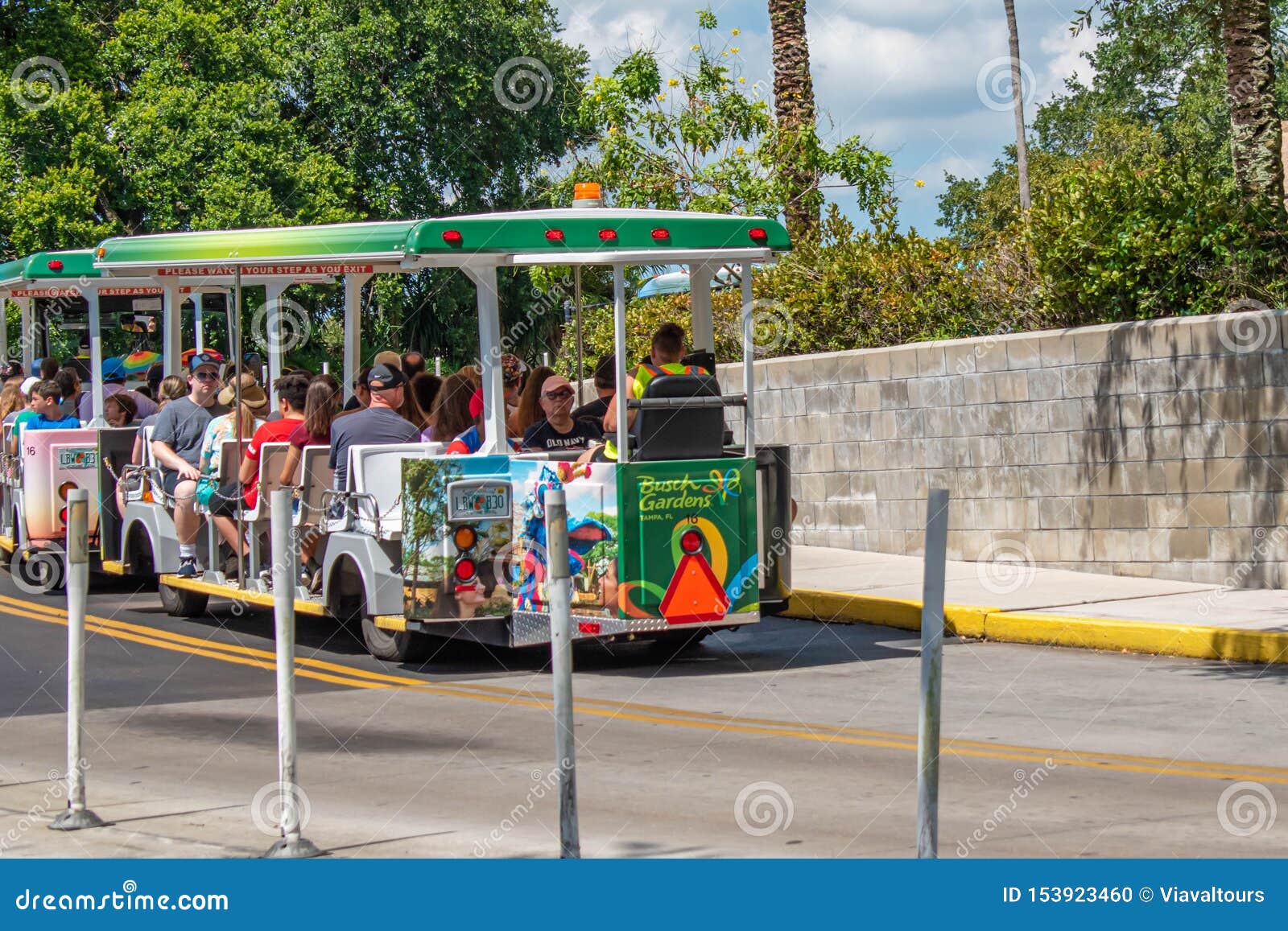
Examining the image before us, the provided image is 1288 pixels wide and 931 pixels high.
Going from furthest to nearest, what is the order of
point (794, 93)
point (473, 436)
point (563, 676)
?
1. point (794, 93)
2. point (473, 436)
3. point (563, 676)

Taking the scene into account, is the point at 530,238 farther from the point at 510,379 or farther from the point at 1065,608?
the point at 1065,608

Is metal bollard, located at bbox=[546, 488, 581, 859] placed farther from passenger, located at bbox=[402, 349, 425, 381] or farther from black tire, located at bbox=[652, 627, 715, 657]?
passenger, located at bbox=[402, 349, 425, 381]

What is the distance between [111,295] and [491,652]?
733 cm

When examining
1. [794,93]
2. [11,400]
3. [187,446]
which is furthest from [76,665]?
[794,93]

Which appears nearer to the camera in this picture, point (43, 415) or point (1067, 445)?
point (1067, 445)

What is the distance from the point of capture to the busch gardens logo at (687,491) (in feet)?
34.9

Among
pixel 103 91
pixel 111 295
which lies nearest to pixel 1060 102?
pixel 103 91

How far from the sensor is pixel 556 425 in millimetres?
11680

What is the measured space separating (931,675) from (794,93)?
16.7 metres

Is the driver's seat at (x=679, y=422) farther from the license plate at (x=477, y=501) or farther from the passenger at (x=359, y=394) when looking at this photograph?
the passenger at (x=359, y=394)

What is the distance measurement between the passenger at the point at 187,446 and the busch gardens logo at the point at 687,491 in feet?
14.1

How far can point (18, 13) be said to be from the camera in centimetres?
3150

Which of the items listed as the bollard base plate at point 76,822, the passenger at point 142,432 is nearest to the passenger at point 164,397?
the passenger at point 142,432

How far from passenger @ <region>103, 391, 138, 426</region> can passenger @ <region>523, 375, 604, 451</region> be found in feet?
16.5
